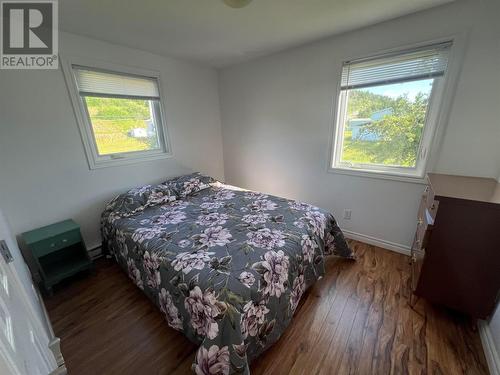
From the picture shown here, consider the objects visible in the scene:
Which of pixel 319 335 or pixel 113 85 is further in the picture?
pixel 113 85

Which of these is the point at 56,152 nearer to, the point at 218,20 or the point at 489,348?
the point at 218,20

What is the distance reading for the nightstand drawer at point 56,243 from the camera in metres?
1.72

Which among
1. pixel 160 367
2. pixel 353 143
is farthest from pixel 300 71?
pixel 160 367

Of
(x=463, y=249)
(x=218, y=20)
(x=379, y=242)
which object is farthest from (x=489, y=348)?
(x=218, y=20)

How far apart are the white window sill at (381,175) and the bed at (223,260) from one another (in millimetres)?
700

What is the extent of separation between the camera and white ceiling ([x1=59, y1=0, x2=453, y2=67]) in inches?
60.9

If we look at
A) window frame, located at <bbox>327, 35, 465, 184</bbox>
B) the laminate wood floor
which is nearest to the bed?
the laminate wood floor

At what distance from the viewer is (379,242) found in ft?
7.72

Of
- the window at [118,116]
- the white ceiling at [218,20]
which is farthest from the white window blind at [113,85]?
the white ceiling at [218,20]

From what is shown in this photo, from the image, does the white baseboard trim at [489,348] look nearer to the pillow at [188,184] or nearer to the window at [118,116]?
the pillow at [188,184]

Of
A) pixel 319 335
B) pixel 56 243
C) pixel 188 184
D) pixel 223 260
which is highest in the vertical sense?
pixel 188 184

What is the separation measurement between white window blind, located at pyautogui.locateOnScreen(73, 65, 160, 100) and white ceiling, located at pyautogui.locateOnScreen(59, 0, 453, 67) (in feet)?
1.04

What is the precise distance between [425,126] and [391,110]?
328 millimetres

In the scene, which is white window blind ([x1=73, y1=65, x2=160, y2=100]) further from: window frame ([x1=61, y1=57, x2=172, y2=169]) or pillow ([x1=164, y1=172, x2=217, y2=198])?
pillow ([x1=164, y1=172, x2=217, y2=198])
